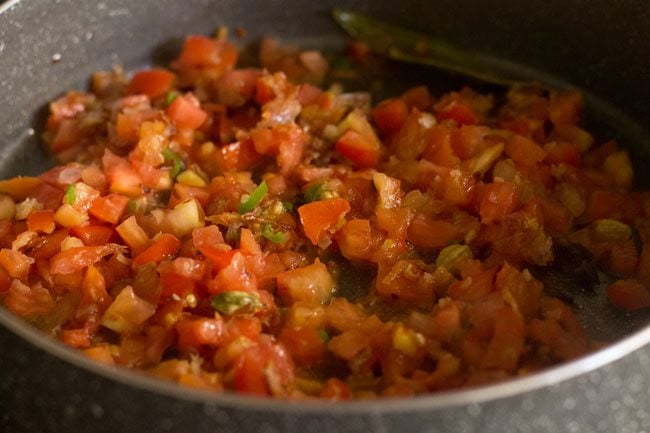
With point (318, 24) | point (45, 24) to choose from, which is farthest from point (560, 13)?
point (45, 24)

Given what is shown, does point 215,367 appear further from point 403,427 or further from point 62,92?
point 62,92

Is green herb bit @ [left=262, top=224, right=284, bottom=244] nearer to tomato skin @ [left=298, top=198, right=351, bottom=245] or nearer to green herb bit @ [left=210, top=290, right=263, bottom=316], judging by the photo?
tomato skin @ [left=298, top=198, right=351, bottom=245]

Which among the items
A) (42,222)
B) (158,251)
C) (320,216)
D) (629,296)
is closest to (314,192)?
(320,216)

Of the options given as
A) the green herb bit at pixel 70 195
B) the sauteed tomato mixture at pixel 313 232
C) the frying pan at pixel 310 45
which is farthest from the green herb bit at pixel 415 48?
the green herb bit at pixel 70 195

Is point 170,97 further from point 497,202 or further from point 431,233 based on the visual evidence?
point 497,202

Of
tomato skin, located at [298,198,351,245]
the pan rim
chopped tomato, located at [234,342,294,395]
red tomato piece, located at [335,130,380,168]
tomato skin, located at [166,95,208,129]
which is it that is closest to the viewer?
the pan rim

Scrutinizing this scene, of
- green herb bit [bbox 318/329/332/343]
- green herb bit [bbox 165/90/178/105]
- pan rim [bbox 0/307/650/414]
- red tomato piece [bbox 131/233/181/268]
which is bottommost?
green herb bit [bbox 318/329/332/343]

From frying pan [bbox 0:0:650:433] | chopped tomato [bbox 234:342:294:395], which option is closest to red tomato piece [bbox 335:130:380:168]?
frying pan [bbox 0:0:650:433]
